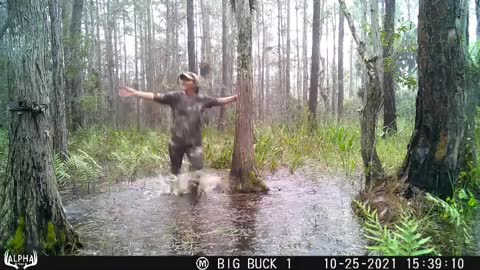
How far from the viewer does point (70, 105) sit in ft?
35.8

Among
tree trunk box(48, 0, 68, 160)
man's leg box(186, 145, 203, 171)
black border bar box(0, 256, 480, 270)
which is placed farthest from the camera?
tree trunk box(48, 0, 68, 160)

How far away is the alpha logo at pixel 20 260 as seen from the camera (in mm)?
2268

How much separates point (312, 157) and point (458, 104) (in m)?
3.79

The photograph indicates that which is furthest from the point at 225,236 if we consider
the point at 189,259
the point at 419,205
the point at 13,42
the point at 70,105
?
the point at 70,105

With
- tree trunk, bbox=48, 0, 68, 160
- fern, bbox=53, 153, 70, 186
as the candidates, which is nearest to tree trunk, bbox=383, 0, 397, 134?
fern, bbox=53, 153, 70, 186

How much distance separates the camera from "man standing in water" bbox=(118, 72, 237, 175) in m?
4.80

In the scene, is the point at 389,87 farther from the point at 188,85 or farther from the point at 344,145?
the point at 188,85

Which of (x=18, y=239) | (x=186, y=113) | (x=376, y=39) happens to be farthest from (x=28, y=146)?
(x=376, y=39)

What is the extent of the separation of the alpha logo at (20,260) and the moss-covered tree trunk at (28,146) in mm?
389

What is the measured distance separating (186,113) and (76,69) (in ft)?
20.4

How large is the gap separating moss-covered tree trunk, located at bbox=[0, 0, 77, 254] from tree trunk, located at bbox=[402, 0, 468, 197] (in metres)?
3.66

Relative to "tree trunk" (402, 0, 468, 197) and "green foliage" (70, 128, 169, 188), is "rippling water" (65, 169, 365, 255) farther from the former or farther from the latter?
"tree trunk" (402, 0, 468, 197)

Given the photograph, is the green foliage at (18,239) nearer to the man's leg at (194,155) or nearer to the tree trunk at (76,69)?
the man's leg at (194,155)

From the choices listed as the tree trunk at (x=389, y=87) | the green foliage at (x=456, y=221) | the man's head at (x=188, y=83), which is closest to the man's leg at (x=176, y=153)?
the man's head at (x=188, y=83)
